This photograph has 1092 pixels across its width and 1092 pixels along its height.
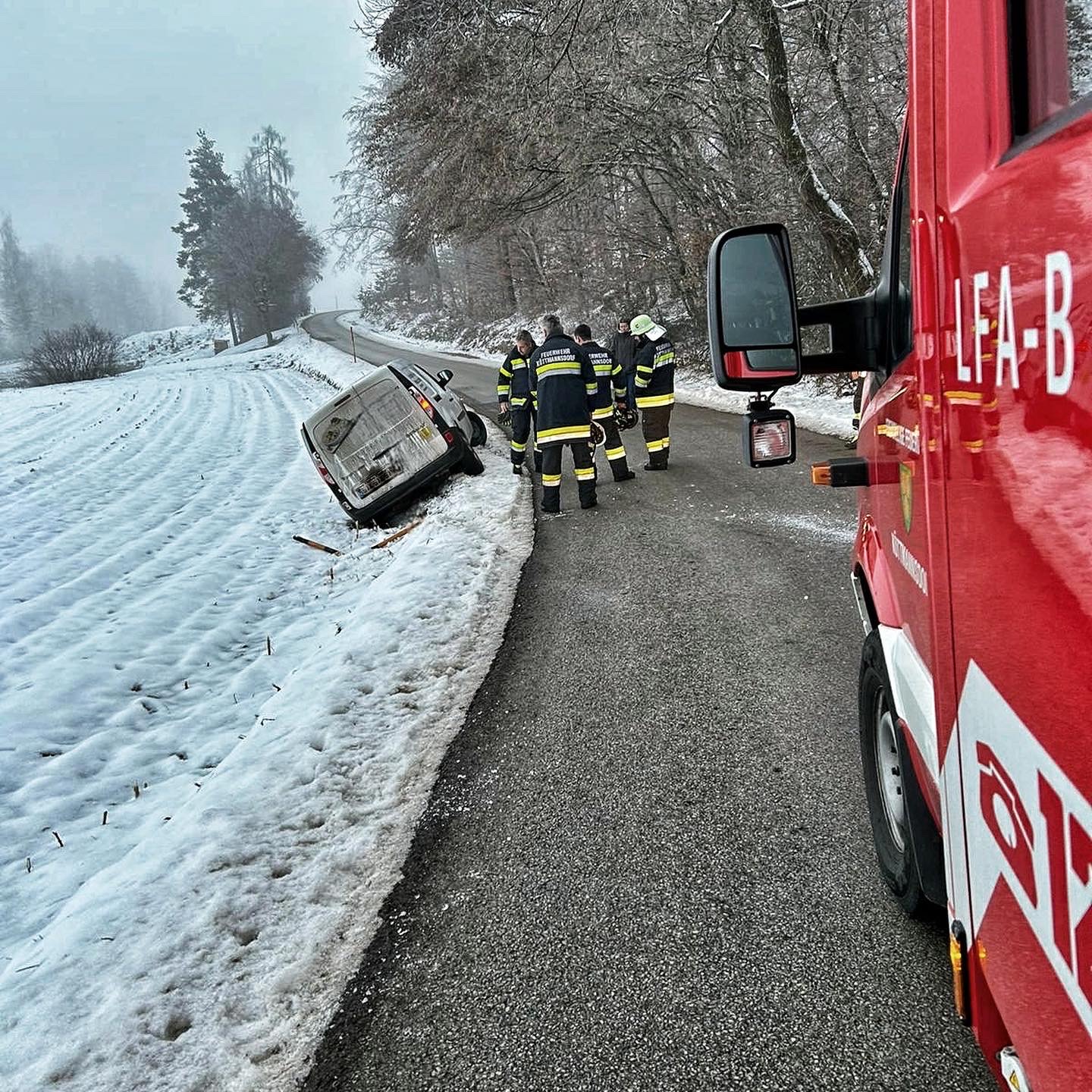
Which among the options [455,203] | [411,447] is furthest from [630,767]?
[455,203]

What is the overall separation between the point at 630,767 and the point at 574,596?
231 cm

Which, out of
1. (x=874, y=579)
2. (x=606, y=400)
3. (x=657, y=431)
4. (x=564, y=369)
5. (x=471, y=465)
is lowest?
(x=471, y=465)

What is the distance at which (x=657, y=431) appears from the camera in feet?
29.6

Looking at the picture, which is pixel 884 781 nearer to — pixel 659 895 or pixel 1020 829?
pixel 659 895

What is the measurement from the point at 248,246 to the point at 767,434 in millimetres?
59762

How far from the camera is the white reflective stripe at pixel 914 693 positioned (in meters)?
1.64

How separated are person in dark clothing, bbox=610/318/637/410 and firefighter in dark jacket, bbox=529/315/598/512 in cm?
182

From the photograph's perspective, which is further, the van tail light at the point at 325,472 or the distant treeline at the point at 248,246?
the distant treeline at the point at 248,246

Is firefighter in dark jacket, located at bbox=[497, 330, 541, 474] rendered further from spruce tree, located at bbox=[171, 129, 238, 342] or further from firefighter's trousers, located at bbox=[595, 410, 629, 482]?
spruce tree, located at bbox=[171, 129, 238, 342]

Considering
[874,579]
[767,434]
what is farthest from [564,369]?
[874,579]

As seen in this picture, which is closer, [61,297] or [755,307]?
[755,307]

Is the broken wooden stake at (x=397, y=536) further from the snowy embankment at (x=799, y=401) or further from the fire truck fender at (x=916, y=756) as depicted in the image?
the fire truck fender at (x=916, y=756)

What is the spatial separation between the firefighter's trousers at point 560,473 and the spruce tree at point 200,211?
6676 cm

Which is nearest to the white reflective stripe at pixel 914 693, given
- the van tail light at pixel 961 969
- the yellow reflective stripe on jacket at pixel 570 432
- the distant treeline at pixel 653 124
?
the van tail light at pixel 961 969
